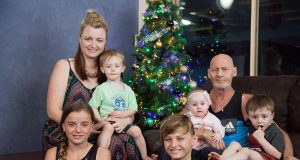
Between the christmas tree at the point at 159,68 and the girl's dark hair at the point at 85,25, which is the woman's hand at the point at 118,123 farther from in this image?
the christmas tree at the point at 159,68

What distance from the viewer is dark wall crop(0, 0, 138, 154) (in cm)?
496

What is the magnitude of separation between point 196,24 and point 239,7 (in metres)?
0.72

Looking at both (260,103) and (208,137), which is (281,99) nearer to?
(260,103)

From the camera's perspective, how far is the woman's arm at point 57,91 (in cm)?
299

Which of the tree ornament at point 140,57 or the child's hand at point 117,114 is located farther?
the tree ornament at point 140,57

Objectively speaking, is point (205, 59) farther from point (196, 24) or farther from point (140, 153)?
point (140, 153)

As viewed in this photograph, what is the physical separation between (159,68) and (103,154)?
9.22 feet

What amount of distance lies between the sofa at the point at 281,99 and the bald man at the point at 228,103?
23 centimetres

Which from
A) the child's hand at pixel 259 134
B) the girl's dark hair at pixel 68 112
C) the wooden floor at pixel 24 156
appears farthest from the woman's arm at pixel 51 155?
the wooden floor at pixel 24 156

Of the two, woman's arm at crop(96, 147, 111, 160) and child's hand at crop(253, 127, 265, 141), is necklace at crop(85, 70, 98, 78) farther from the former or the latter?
child's hand at crop(253, 127, 265, 141)

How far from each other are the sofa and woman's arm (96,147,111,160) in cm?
43

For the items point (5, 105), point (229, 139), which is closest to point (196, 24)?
point (5, 105)

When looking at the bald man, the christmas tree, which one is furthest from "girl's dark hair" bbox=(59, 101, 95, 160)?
the christmas tree

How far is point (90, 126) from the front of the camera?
269cm
